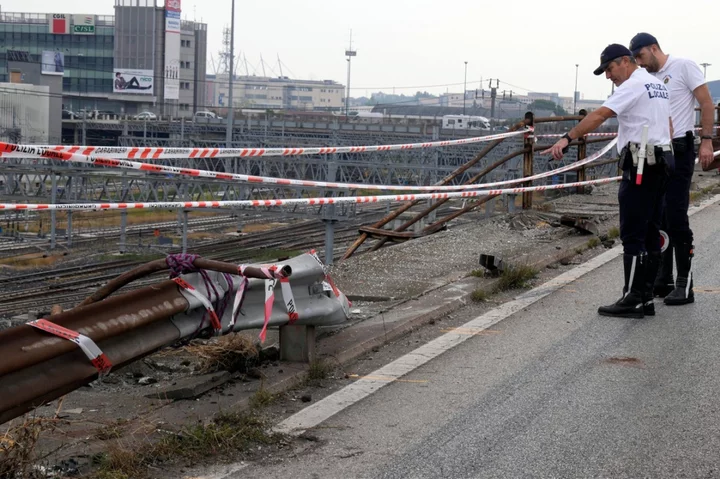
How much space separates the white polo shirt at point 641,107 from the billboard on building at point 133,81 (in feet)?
354

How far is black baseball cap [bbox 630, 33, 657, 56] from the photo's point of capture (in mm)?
8086

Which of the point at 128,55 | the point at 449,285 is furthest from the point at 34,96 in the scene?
the point at 449,285

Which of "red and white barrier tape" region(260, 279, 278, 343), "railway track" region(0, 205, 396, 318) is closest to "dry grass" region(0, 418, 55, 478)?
"red and white barrier tape" region(260, 279, 278, 343)

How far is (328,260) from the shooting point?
101ft

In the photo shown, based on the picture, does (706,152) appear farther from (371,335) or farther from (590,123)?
(371,335)

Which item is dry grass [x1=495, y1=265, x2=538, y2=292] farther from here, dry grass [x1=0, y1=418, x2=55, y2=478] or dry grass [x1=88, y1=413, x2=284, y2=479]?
dry grass [x1=0, y1=418, x2=55, y2=478]

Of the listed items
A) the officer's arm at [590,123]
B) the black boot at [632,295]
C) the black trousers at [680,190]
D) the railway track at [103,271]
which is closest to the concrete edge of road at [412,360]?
the black boot at [632,295]

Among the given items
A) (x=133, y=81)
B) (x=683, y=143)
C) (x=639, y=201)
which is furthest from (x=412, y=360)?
(x=133, y=81)

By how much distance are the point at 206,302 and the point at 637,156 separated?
3.57 metres

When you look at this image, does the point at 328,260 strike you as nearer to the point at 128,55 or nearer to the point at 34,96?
the point at 34,96

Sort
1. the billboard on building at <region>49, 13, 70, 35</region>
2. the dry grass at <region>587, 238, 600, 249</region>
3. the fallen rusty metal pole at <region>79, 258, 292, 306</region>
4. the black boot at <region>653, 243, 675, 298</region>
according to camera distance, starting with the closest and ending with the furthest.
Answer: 1. the fallen rusty metal pole at <region>79, 258, 292, 306</region>
2. the black boot at <region>653, 243, 675, 298</region>
3. the dry grass at <region>587, 238, 600, 249</region>
4. the billboard on building at <region>49, 13, 70, 35</region>

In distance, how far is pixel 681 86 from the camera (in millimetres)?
8148

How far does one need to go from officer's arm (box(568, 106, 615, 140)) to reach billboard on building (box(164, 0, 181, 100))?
109 metres

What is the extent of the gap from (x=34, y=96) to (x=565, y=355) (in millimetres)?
82252
